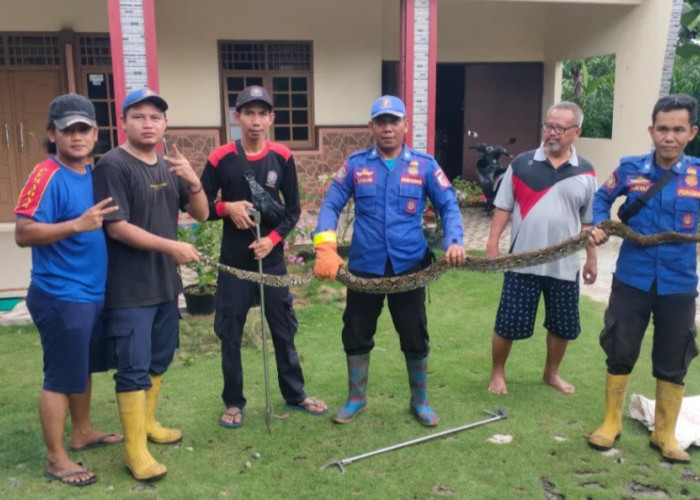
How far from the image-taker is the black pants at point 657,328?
3619mm

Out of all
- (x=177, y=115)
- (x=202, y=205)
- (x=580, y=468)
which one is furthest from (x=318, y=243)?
(x=177, y=115)

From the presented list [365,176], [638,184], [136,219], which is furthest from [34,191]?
[638,184]

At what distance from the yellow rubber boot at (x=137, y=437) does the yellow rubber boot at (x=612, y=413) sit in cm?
248

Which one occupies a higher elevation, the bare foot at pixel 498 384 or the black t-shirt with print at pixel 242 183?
the black t-shirt with print at pixel 242 183

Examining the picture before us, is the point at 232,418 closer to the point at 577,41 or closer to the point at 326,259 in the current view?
the point at 326,259

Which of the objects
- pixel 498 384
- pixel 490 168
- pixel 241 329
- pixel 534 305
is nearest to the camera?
pixel 241 329

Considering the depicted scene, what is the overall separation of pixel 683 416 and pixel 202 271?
14.5 ft

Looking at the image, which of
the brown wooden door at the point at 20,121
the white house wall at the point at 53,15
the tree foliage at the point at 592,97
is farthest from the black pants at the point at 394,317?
the tree foliage at the point at 592,97

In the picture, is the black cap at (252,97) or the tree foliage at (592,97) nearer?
the black cap at (252,97)

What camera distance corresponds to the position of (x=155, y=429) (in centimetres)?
385

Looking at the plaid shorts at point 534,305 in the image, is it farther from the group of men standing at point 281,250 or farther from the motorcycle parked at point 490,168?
the motorcycle parked at point 490,168

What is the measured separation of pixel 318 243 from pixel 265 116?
2.85ft

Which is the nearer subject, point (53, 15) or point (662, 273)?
point (662, 273)

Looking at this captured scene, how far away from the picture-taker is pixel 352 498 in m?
3.27
